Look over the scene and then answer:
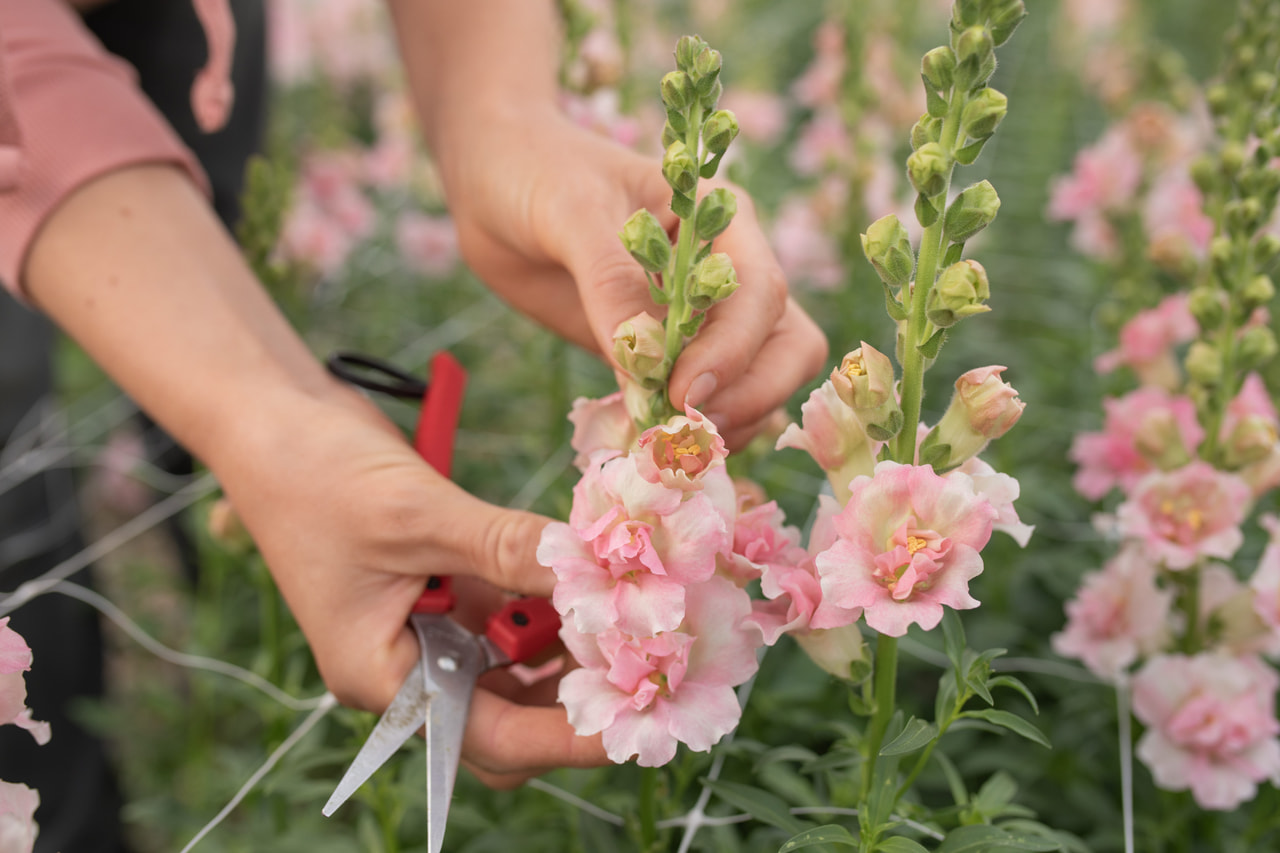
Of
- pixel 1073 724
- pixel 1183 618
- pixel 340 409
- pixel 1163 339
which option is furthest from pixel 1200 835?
pixel 340 409

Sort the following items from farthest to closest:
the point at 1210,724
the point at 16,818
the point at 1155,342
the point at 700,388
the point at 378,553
Result: the point at 1155,342, the point at 1210,724, the point at 378,553, the point at 700,388, the point at 16,818

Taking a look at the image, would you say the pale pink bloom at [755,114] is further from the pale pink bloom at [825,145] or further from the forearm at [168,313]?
the forearm at [168,313]

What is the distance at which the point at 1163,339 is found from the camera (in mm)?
1824

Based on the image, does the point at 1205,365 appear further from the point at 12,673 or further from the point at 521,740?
the point at 12,673

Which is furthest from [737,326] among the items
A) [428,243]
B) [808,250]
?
[428,243]

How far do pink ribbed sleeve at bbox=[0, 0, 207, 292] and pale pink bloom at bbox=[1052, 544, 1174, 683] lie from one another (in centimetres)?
145

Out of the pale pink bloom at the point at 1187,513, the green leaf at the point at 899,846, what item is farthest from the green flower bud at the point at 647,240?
the pale pink bloom at the point at 1187,513

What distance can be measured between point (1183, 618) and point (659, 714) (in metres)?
0.92

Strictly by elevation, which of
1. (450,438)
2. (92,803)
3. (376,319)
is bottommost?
(92,803)

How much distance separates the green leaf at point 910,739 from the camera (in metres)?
0.99

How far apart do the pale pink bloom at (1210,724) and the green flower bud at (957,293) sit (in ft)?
2.42

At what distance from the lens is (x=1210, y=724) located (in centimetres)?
134

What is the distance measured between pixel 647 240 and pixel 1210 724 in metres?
0.95

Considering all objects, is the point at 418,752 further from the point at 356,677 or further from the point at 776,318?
the point at 776,318
